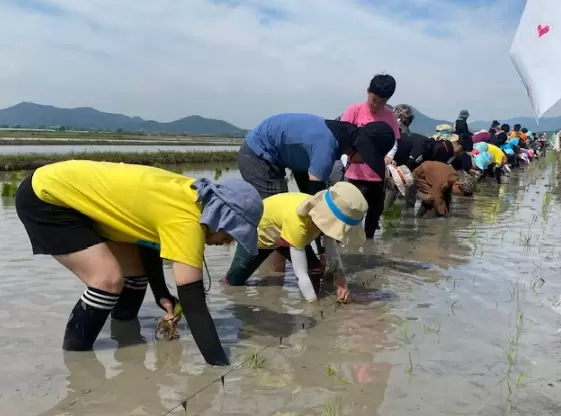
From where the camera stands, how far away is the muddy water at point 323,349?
242 cm

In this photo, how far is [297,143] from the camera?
14.2ft

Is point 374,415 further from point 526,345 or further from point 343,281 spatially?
point 343,281

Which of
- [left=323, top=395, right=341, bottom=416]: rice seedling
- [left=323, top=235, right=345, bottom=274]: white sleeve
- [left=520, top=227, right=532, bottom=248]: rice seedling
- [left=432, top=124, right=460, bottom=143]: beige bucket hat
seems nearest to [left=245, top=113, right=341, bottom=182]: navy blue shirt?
[left=323, top=235, right=345, bottom=274]: white sleeve

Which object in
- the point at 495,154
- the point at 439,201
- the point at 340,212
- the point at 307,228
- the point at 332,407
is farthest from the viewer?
the point at 495,154

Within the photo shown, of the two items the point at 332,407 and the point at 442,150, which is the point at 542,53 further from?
the point at 442,150

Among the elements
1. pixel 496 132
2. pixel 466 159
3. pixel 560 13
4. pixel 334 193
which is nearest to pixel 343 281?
pixel 334 193

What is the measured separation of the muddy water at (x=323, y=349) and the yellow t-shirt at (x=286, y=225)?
0.42 m

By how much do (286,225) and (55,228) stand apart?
4.68 ft

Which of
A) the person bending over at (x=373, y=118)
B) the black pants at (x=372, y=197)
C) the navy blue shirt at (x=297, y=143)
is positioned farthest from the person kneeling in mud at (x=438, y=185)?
the navy blue shirt at (x=297, y=143)

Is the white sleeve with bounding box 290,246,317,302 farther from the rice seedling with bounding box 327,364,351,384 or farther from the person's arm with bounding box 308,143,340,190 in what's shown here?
the rice seedling with bounding box 327,364,351,384

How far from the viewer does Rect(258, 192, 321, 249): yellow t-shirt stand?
3.67 metres

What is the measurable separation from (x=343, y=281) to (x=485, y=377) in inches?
51.5

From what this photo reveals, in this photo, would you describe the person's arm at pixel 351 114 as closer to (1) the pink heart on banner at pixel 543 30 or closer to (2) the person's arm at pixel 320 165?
(2) the person's arm at pixel 320 165

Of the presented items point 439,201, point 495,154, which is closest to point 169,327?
point 439,201
